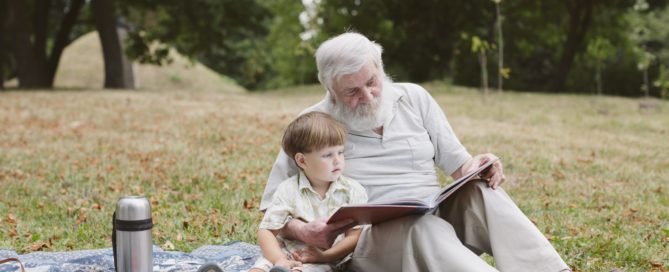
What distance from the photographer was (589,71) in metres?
30.1

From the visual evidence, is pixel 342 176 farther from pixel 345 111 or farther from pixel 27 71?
pixel 27 71

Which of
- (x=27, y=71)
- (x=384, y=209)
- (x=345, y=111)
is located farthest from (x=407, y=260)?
(x=27, y=71)

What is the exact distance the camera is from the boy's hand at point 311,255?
11.6ft

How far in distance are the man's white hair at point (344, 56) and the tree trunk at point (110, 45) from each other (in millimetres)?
18484

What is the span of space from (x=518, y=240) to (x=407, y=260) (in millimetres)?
511

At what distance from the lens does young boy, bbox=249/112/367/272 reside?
11.3 ft

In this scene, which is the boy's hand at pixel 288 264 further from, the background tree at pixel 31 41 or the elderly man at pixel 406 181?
the background tree at pixel 31 41

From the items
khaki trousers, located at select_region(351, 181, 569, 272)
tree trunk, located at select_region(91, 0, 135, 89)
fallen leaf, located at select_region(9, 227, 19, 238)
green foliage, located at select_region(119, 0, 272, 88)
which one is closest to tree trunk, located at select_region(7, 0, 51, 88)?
tree trunk, located at select_region(91, 0, 135, 89)

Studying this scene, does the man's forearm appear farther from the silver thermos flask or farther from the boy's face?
the silver thermos flask

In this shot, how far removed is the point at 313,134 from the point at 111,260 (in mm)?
1476

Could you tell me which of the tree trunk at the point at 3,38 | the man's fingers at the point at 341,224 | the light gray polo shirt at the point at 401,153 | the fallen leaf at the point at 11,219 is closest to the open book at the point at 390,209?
the man's fingers at the point at 341,224

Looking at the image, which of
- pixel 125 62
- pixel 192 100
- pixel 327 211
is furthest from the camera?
pixel 125 62

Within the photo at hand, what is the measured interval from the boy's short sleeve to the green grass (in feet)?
5.18

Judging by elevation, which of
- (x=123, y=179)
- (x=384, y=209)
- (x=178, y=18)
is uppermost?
(x=178, y=18)
